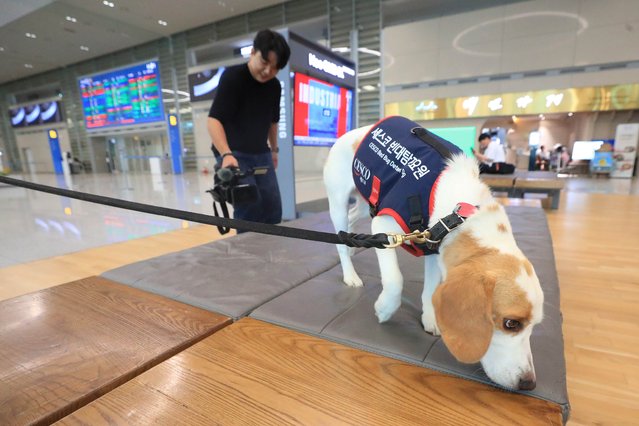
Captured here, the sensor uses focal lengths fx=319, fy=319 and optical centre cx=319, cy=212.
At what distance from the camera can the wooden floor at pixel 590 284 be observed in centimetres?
127

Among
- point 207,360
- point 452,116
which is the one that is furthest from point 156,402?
point 452,116

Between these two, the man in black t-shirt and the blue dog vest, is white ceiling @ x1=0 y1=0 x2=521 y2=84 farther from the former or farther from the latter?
the blue dog vest

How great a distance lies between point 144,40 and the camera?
1348 cm

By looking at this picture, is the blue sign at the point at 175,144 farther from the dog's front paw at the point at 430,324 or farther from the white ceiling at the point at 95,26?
the dog's front paw at the point at 430,324

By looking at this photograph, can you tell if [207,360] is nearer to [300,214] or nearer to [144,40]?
[300,214]

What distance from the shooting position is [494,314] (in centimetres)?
85

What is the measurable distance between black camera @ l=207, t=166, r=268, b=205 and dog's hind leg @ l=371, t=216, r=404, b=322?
1090 mm

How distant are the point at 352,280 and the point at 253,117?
1.54 meters

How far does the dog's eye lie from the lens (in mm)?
842

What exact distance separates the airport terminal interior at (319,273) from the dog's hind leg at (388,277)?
0.12 ft

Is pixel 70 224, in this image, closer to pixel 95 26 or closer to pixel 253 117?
pixel 253 117

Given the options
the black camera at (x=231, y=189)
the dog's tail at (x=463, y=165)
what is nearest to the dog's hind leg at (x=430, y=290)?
the dog's tail at (x=463, y=165)

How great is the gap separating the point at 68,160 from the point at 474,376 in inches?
835

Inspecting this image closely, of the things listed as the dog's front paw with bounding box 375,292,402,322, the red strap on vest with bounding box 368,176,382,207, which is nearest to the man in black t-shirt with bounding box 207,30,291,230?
the red strap on vest with bounding box 368,176,382,207
